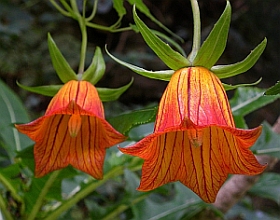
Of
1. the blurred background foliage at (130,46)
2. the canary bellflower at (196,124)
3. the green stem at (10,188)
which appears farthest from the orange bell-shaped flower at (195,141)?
the blurred background foliage at (130,46)

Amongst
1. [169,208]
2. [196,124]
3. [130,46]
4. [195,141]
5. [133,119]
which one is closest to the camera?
[196,124]

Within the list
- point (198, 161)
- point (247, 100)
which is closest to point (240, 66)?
point (198, 161)

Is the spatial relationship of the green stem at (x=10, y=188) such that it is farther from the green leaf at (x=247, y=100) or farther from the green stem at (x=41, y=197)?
the green leaf at (x=247, y=100)

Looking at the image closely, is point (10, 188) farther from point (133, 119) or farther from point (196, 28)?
point (196, 28)

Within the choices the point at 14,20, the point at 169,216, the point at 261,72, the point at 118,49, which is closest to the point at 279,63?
the point at 261,72

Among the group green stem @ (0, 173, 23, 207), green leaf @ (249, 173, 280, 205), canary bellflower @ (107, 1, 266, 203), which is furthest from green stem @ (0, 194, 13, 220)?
green leaf @ (249, 173, 280, 205)

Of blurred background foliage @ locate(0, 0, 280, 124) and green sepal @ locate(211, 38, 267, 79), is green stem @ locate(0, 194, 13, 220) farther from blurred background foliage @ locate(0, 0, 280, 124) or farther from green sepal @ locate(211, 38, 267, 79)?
blurred background foliage @ locate(0, 0, 280, 124)
